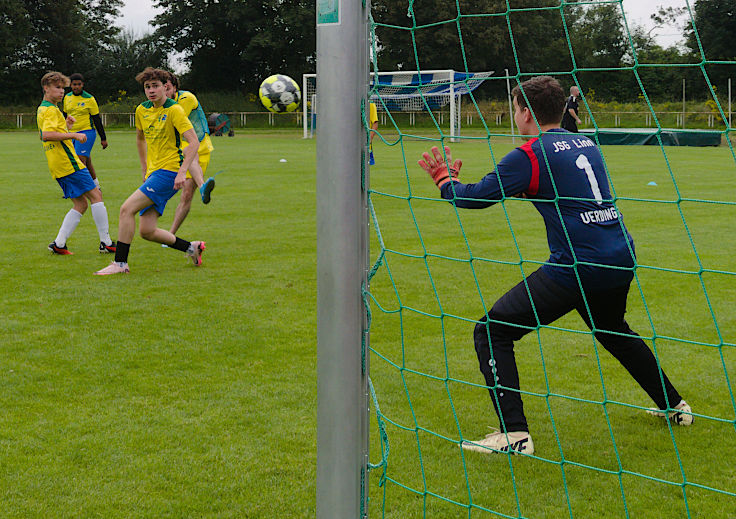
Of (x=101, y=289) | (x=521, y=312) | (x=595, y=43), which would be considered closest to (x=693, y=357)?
(x=521, y=312)

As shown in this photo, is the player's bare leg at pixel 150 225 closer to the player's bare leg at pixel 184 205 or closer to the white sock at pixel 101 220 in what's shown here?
the player's bare leg at pixel 184 205

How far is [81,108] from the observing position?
12.4 meters

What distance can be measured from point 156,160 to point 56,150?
167 centimetres

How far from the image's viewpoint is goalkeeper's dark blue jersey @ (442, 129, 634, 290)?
3.31 metres

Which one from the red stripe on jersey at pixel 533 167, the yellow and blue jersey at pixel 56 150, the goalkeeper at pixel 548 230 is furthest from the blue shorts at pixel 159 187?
the red stripe on jersey at pixel 533 167

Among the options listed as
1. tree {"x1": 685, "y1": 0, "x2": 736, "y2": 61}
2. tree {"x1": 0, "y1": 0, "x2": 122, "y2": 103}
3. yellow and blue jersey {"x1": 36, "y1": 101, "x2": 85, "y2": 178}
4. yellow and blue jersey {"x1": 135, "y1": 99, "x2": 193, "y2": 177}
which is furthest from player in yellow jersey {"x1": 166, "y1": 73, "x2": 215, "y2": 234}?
tree {"x1": 0, "y1": 0, "x2": 122, "y2": 103}

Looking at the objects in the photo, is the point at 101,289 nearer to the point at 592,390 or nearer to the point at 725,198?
the point at 592,390

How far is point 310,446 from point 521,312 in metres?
1.09

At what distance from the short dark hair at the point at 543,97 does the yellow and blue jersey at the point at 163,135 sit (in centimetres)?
441

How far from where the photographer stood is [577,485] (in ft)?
10.9

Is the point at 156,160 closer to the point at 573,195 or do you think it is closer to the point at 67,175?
the point at 67,175

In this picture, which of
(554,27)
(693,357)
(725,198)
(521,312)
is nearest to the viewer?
(521,312)

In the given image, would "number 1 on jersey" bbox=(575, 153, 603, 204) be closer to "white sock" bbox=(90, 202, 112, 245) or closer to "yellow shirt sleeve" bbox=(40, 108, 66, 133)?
"white sock" bbox=(90, 202, 112, 245)

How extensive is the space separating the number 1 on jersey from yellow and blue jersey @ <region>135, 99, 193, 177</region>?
15.2 feet
